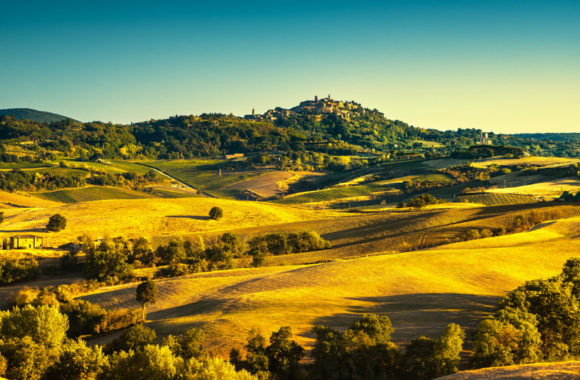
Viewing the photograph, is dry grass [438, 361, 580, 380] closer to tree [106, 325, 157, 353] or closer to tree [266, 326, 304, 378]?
tree [266, 326, 304, 378]

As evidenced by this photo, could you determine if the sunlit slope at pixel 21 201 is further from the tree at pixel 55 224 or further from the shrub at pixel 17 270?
the shrub at pixel 17 270

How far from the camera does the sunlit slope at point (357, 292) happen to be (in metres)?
31.3

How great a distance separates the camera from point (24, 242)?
229ft

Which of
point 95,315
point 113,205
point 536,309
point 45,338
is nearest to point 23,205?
point 113,205

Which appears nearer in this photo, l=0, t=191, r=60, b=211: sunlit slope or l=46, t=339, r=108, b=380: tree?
l=46, t=339, r=108, b=380: tree

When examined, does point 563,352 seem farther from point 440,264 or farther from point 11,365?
point 11,365

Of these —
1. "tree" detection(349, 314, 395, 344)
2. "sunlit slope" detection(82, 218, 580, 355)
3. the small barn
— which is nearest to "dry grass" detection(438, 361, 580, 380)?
"tree" detection(349, 314, 395, 344)

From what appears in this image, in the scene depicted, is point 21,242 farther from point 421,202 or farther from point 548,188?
point 548,188

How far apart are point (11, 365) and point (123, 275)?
3128 centimetres

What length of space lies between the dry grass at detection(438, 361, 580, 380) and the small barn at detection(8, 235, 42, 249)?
65234 millimetres

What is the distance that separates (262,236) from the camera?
74625 mm

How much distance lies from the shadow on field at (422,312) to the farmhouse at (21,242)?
174 ft

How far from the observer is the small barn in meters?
68.9

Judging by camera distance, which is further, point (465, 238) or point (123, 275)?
point (465, 238)
